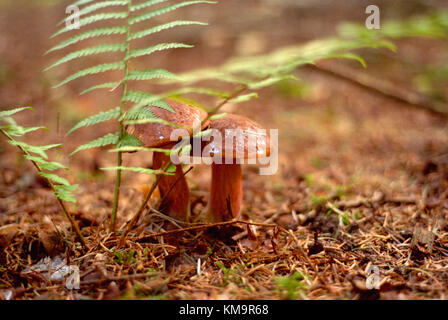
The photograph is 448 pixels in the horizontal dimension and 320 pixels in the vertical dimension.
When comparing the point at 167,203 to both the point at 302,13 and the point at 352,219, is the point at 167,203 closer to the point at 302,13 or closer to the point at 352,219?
the point at 352,219

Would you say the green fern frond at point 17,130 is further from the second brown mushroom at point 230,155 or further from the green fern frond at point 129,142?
the second brown mushroom at point 230,155

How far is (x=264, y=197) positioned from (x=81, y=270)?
1811mm

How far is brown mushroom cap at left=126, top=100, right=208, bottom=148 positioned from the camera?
2.05 metres

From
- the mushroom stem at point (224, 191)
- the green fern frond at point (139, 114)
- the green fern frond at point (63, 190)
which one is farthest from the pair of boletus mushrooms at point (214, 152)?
the green fern frond at point (63, 190)

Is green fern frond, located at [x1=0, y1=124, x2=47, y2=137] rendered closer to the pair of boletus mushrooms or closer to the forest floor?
the forest floor

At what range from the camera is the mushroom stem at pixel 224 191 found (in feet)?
8.02

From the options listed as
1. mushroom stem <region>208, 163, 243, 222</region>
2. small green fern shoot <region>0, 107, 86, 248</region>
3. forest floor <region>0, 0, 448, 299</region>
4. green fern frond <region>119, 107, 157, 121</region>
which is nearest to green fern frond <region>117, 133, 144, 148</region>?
green fern frond <region>119, 107, 157, 121</region>

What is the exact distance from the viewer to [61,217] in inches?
103

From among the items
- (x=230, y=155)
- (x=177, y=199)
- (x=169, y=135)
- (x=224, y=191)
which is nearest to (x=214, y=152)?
(x=230, y=155)

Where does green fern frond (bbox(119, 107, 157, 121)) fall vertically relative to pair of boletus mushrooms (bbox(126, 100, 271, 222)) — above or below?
above

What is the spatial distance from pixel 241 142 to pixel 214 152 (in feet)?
0.62
